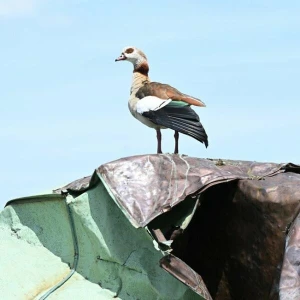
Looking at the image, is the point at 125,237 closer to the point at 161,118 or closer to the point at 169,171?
the point at 169,171

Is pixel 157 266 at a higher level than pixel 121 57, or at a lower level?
lower

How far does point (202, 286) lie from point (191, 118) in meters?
1.66

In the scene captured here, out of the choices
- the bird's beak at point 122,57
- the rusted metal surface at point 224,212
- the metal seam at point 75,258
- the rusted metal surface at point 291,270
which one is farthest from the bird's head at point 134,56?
the rusted metal surface at point 291,270

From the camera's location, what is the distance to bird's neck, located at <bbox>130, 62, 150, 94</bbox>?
23.8 ft

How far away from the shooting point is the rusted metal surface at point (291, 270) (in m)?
4.57

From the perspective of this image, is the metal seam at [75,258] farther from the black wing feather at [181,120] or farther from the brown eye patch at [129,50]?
the brown eye patch at [129,50]

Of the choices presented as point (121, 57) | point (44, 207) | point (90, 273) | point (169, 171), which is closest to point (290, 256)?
point (169, 171)

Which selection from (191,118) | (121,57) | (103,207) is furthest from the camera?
(121,57)

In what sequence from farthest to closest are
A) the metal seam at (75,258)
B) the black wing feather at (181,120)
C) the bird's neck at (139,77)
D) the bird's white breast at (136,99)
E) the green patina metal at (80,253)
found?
1. the bird's neck at (139,77)
2. the bird's white breast at (136,99)
3. the black wing feather at (181,120)
4. the metal seam at (75,258)
5. the green patina metal at (80,253)

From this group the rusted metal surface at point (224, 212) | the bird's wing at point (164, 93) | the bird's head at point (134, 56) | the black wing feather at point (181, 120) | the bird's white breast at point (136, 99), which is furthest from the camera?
the bird's head at point (134, 56)

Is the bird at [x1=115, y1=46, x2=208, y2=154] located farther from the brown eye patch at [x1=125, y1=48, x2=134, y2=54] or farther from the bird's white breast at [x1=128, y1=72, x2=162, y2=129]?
the brown eye patch at [x1=125, y1=48, x2=134, y2=54]

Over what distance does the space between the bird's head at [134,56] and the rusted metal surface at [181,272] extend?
10.7 ft

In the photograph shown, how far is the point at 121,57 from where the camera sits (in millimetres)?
7719

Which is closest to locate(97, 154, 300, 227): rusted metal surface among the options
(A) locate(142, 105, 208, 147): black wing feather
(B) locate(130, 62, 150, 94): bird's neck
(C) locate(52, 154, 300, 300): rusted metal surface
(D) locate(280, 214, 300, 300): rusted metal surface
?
(C) locate(52, 154, 300, 300): rusted metal surface
